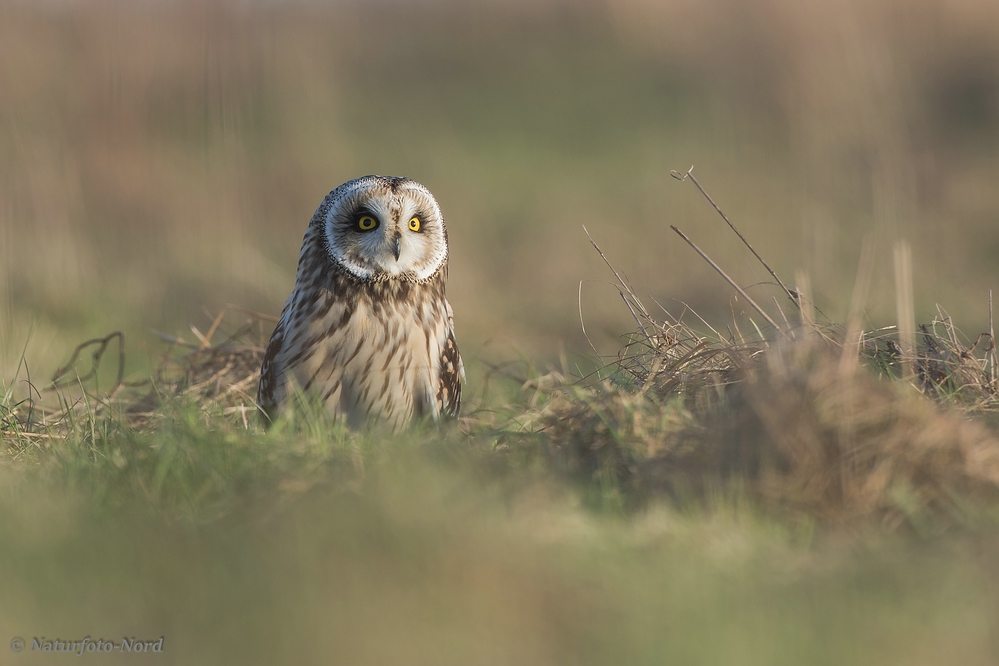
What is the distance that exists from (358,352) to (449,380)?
407 mm

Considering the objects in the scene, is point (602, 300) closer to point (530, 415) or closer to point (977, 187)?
point (977, 187)

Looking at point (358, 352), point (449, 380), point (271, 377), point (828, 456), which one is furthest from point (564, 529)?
point (271, 377)

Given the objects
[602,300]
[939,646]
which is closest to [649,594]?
[939,646]

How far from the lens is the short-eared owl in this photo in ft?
13.0

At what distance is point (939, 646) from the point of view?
220 centimetres

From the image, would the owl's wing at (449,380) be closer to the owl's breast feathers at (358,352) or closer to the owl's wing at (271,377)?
the owl's breast feathers at (358,352)

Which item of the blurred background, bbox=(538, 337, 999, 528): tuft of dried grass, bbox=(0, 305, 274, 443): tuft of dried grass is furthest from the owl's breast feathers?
the blurred background

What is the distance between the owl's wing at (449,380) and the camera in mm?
4133

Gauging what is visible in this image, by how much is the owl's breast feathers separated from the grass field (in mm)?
349

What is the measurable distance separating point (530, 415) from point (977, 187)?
8.87 m

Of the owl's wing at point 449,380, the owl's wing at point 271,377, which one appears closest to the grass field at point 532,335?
the owl's wing at point 449,380

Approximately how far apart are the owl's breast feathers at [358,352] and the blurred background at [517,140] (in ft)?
13.6

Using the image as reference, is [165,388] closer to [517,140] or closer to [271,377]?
[271,377]

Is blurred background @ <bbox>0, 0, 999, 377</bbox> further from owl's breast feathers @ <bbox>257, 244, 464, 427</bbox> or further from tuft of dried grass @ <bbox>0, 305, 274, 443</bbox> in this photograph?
owl's breast feathers @ <bbox>257, 244, 464, 427</bbox>
